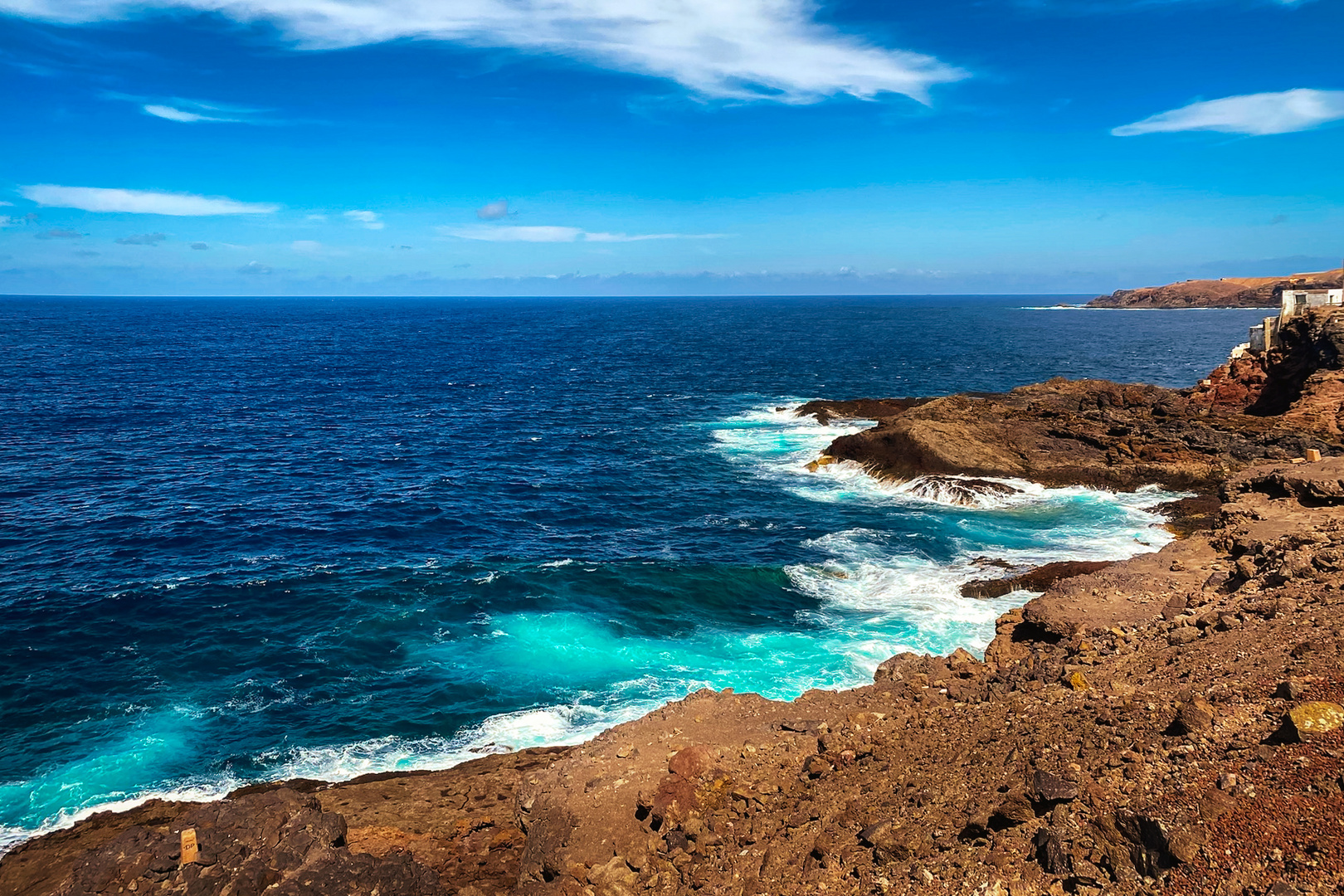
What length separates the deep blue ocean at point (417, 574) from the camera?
1006 inches

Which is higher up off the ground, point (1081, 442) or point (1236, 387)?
point (1236, 387)

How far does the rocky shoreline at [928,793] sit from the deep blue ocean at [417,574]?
4192 mm

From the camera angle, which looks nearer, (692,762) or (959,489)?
(692,762)

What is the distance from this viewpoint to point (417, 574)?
3772 centimetres

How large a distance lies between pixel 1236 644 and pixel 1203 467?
3553 centimetres

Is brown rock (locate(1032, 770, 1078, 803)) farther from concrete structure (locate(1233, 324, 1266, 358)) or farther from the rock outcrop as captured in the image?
concrete structure (locate(1233, 324, 1266, 358))

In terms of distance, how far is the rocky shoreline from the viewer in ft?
39.3

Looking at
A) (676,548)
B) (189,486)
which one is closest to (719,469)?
(676,548)

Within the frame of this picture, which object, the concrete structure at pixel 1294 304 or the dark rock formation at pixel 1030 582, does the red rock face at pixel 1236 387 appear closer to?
the concrete structure at pixel 1294 304

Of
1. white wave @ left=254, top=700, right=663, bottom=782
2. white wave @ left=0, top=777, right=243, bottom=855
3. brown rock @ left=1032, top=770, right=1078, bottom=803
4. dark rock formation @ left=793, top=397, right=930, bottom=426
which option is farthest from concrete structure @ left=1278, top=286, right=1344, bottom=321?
white wave @ left=0, top=777, right=243, bottom=855

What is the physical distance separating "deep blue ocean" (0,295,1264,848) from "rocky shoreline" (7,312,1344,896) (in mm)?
4192

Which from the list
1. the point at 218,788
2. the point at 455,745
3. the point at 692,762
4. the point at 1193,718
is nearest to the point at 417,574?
the point at 455,745

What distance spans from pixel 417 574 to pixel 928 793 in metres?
28.6

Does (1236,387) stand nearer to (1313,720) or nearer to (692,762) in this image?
(1313,720)
